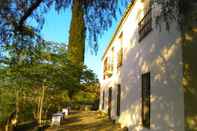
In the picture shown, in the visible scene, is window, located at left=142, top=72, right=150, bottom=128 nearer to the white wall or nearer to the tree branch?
the white wall

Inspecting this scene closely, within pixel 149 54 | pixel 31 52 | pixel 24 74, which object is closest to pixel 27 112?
pixel 24 74

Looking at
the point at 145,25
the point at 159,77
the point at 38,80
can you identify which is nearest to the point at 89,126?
the point at 38,80

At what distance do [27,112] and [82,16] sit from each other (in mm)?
19952

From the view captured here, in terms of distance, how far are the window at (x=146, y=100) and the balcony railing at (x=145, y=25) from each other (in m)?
1.64

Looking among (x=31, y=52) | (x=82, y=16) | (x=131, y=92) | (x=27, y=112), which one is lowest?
(x=27, y=112)

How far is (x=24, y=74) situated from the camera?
18.5m

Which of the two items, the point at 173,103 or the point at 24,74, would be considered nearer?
the point at 173,103

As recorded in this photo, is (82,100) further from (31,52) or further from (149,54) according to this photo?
(31,52)

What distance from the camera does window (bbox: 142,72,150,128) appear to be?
10.9 meters

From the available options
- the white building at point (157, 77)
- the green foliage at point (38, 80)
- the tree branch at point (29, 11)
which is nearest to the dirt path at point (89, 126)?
the white building at point (157, 77)

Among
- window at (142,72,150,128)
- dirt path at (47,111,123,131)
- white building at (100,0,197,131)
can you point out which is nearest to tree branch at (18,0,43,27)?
white building at (100,0,197,131)

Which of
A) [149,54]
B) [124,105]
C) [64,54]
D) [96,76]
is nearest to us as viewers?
[149,54]

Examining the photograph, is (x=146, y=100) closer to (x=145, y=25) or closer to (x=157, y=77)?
(x=157, y=77)

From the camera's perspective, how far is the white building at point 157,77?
7.47m
